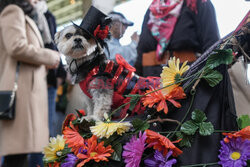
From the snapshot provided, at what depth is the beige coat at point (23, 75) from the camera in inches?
80.0

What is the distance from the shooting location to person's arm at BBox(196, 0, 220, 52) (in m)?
1.40

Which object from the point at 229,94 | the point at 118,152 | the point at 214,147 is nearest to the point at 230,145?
the point at 214,147

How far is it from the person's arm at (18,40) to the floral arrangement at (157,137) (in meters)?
1.13

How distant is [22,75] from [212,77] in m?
1.57

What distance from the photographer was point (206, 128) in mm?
898

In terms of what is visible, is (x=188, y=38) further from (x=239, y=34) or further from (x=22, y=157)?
(x=22, y=157)

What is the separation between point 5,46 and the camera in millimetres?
2062

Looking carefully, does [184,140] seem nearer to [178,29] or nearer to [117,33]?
[117,33]

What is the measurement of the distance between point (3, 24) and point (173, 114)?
157cm

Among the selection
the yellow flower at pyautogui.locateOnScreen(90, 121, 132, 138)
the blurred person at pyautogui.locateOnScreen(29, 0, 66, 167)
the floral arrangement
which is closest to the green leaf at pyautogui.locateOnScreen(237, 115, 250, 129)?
the floral arrangement

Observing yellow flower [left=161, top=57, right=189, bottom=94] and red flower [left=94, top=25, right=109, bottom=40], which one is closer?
yellow flower [left=161, top=57, right=189, bottom=94]

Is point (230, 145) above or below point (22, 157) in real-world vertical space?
above

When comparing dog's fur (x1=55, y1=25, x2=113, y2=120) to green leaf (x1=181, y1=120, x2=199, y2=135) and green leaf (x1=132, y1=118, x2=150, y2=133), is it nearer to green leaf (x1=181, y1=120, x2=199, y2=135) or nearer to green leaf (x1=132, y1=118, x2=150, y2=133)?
green leaf (x1=132, y1=118, x2=150, y2=133)

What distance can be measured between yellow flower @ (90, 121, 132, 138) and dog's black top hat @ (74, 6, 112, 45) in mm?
366
